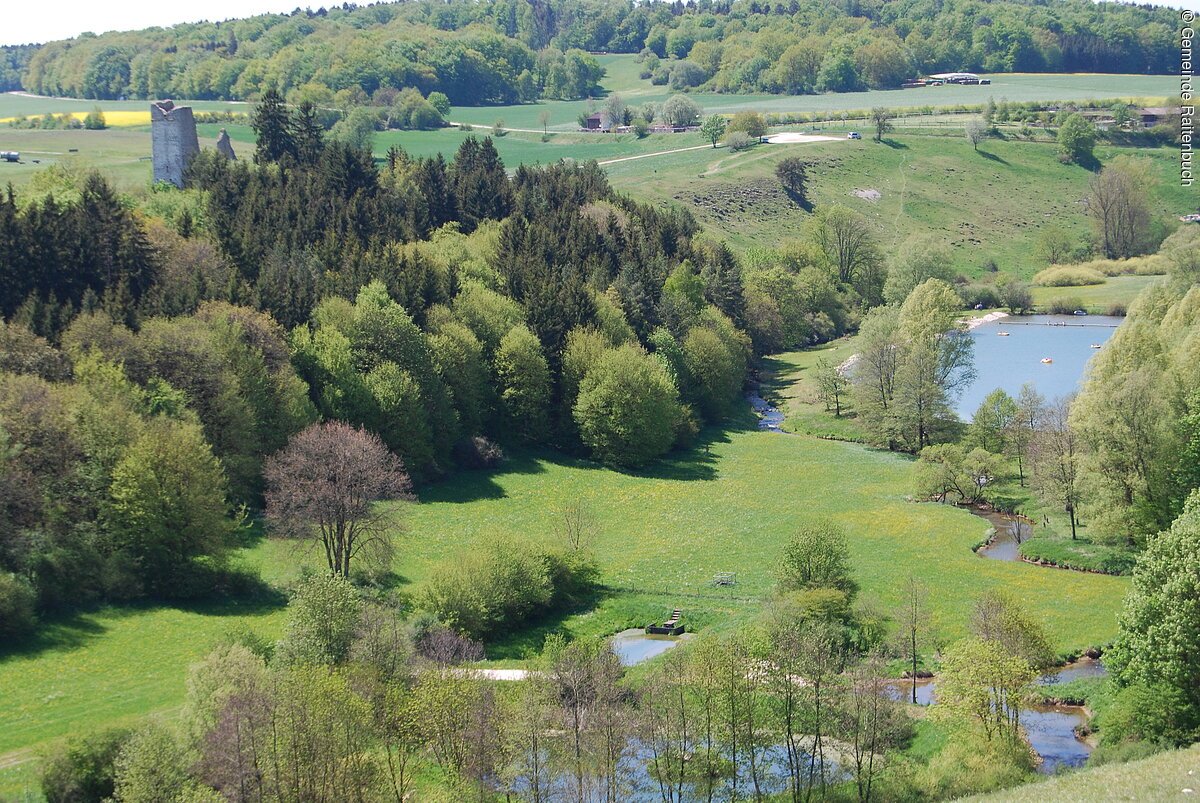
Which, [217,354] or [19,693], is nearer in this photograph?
[19,693]

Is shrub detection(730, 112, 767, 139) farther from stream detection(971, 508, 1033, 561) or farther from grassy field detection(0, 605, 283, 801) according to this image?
grassy field detection(0, 605, 283, 801)

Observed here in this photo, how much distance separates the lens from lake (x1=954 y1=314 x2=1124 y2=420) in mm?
93562

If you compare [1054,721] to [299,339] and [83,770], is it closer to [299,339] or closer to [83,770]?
[83,770]

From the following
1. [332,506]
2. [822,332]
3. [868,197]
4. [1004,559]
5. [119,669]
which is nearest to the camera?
[119,669]

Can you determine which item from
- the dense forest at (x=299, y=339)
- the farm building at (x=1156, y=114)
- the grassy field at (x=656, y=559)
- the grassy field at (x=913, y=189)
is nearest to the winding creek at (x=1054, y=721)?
the grassy field at (x=656, y=559)

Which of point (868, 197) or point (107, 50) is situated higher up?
point (107, 50)

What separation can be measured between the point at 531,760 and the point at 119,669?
1491 centimetres

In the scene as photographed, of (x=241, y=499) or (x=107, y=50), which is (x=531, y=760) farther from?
(x=107, y=50)

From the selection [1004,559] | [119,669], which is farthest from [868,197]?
[119,669]

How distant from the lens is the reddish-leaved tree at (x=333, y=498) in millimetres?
50719

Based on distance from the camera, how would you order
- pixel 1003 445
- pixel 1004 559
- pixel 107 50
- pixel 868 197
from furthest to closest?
pixel 107 50 < pixel 868 197 < pixel 1003 445 < pixel 1004 559

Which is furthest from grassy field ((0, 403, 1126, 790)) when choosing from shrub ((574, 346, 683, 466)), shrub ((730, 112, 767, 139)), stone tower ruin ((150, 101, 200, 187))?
shrub ((730, 112, 767, 139))

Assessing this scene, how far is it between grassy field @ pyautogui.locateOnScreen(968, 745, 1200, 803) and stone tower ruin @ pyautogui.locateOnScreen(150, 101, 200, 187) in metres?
82.1

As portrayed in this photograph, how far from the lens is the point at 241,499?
59.7m
